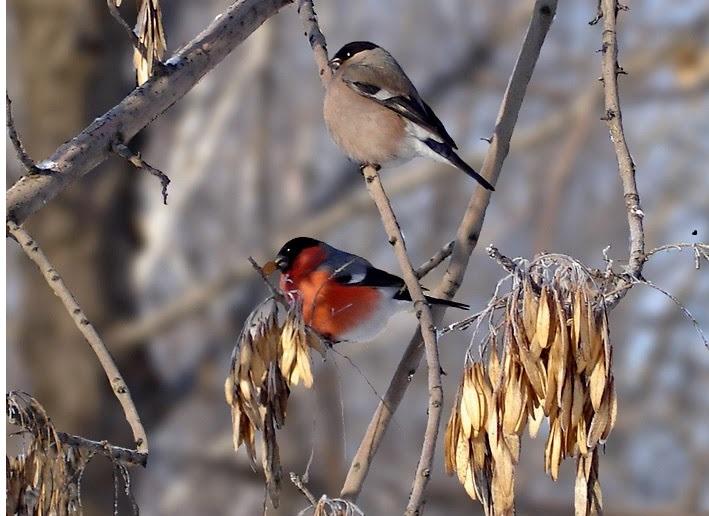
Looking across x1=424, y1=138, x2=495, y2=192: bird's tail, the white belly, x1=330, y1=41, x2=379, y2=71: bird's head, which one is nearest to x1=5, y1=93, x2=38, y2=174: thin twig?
x1=424, y1=138, x2=495, y2=192: bird's tail

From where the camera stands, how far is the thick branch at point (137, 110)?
3.64ft

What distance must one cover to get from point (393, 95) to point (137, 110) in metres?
0.87

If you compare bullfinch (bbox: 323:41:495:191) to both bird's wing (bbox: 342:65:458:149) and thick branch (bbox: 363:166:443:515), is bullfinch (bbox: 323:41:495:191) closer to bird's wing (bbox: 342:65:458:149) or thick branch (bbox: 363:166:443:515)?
bird's wing (bbox: 342:65:458:149)

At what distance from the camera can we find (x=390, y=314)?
2090 mm

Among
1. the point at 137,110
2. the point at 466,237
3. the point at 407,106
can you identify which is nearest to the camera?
the point at 137,110

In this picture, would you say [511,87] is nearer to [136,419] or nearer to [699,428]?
[136,419]

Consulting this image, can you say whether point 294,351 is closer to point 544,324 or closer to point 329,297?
point 544,324

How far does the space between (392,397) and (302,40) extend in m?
5.77

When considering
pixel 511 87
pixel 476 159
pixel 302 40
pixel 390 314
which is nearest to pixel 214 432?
pixel 302 40

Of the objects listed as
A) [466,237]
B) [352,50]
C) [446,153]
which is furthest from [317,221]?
[466,237]

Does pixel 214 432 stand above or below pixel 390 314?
above

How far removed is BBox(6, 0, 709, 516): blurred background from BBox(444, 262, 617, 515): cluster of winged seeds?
5.52ft

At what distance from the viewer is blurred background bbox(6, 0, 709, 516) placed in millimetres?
4172

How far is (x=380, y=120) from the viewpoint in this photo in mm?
1958
